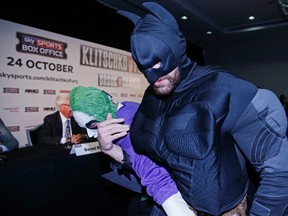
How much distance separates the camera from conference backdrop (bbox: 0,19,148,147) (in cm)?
303

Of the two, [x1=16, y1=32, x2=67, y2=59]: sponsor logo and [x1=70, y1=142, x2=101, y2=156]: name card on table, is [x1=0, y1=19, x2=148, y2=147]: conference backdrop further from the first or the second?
[x1=70, y1=142, x2=101, y2=156]: name card on table

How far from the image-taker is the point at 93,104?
3.04 ft

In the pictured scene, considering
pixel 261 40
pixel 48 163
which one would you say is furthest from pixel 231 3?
pixel 48 163

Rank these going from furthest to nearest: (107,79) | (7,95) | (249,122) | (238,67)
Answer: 1. (238,67)
2. (107,79)
3. (7,95)
4. (249,122)

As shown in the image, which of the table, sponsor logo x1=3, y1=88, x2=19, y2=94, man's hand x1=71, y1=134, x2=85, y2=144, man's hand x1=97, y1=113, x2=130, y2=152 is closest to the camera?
man's hand x1=97, y1=113, x2=130, y2=152

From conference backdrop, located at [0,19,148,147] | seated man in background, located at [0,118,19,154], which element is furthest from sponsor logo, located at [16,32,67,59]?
seated man in background, located at [0,118,19,154]

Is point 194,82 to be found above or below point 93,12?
below

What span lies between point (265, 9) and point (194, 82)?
500 centimetres

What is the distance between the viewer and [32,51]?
3.25 metres

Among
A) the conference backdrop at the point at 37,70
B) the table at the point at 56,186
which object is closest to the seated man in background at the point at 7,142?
the table at the point at 56,186

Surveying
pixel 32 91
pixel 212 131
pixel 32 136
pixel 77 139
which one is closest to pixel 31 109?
pixel 32 91

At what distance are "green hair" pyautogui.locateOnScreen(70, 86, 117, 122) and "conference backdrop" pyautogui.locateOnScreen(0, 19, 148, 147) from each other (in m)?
2.41

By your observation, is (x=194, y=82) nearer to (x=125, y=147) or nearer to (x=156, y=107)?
(x=156, y=107)

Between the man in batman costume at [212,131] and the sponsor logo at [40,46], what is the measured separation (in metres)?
2.86
